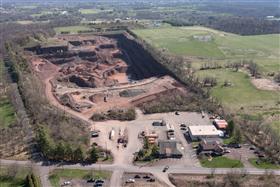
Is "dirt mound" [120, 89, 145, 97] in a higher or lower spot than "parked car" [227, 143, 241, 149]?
higher

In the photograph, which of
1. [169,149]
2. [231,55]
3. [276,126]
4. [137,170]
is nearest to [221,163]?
[169,149]

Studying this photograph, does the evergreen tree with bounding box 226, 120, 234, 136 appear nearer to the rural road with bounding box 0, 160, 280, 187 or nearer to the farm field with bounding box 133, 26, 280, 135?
the farm field with bounding box 133, 26, 280, 135

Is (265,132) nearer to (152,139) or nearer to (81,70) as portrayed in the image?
(152,139)

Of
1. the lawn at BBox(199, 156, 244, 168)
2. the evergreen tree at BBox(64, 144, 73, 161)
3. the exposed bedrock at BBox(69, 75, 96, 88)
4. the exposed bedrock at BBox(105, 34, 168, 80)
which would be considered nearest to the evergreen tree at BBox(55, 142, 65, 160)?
the evergreen tree at BBox(64, 144, 73, 161)

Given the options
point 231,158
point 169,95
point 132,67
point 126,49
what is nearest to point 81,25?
point 126,49

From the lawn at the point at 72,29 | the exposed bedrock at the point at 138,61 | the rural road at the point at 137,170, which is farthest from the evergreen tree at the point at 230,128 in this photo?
the lawn at the point at 72,29
